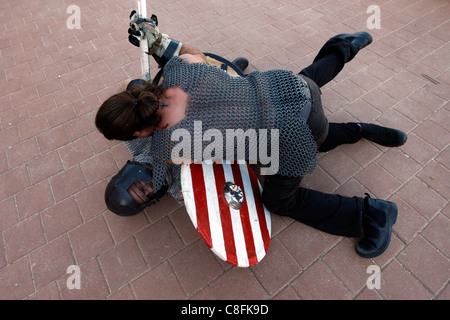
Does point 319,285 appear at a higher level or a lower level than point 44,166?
lower

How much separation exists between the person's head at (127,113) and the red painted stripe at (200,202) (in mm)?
505

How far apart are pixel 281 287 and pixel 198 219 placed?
0.73 metres

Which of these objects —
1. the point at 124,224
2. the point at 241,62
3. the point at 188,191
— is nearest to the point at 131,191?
the point at 124,224

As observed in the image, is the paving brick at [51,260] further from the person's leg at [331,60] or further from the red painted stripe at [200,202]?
the person's leg at [331,60]

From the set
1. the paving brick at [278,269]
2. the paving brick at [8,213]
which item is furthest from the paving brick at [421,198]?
the paving brick at [8,213]

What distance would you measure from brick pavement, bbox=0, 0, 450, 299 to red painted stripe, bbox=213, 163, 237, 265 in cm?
24

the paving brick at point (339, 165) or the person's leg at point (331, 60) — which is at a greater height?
the person's leg at point (331, 60)

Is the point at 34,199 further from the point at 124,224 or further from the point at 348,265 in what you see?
the point at 348,265

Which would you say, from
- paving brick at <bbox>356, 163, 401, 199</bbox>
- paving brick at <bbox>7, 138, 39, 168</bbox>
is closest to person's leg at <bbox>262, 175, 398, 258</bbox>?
paving brick at <bbox>356, 163, 401, 199</bbox>

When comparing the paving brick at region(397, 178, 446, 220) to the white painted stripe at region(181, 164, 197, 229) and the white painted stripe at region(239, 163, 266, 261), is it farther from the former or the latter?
the white painted stripe at region(181, 164, 197, 229)

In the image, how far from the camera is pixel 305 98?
1539 mm

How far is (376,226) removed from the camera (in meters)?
1.85

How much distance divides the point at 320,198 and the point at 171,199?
3.76ft

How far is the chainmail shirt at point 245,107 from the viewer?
1.44m
